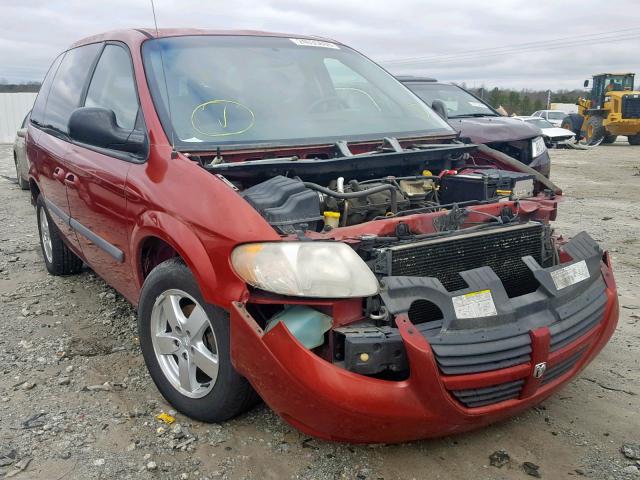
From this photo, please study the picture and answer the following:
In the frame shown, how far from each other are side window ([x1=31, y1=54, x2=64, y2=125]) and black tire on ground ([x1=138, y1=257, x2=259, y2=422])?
270 cm

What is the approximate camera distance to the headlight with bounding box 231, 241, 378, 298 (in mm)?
2082

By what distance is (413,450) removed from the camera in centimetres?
240

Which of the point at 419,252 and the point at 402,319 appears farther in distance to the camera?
the point at 419,252

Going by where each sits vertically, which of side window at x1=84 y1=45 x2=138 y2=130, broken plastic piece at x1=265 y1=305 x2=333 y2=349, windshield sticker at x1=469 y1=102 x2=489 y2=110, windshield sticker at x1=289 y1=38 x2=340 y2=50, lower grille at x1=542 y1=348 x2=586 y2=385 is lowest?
lower grille at x1=542 y1=348 x2=586 y2=385

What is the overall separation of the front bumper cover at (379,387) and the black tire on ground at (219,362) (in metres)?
0.14

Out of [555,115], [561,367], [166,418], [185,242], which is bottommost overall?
[166,418]

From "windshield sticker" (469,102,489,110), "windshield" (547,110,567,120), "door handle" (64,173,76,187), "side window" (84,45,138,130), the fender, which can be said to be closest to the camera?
the fender

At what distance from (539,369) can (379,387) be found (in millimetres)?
625

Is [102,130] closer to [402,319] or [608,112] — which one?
[402,319]

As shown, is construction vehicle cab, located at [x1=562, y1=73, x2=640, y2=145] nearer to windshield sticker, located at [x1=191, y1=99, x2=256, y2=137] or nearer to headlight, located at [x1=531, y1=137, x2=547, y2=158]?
headlight, located at [x1=531, y1=137, x2=547, y2=158]

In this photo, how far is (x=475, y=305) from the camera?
214cm

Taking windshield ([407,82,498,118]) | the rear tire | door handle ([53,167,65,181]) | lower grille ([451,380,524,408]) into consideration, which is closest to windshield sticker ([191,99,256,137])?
door handle ([53,167,65,181])

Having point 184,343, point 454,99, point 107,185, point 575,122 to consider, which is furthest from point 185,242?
point 575,122

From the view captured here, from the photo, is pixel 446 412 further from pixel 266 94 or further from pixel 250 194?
pixel 266 94
